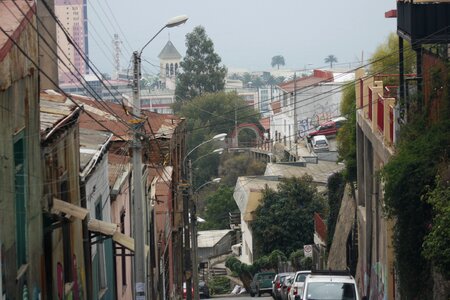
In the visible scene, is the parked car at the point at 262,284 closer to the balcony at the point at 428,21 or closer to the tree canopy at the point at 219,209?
the balcony at the point at 428,21

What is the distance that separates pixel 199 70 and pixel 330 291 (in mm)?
114669

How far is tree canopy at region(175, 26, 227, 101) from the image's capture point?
142 meters

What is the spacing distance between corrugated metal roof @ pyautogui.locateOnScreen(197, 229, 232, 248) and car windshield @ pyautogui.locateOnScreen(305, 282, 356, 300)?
5342 cm

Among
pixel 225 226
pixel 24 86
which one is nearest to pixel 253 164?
pixel 225 226

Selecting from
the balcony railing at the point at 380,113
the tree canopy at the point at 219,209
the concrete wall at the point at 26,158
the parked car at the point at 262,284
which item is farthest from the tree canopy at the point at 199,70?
the concrete wall at the point at 26,158

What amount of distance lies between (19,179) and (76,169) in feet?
17.7

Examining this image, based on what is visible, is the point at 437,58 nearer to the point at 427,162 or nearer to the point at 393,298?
the point at 427,162

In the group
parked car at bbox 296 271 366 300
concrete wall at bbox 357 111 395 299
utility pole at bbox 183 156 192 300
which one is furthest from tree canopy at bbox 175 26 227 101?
parked car at bbox 296 271 366 300

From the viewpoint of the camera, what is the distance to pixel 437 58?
24.5 metres

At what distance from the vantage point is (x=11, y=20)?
531 inches

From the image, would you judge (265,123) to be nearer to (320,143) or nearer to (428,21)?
(320,143)

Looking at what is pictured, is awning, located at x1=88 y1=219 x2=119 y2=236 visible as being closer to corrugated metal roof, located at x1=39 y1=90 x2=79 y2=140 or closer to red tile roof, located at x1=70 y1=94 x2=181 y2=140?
corrugated metal roof, located at x1=39 y1=90 x2=79 y2=140

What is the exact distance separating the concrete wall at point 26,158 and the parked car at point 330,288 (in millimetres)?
13782

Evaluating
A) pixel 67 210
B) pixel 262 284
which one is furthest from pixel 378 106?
pixel 262 284
